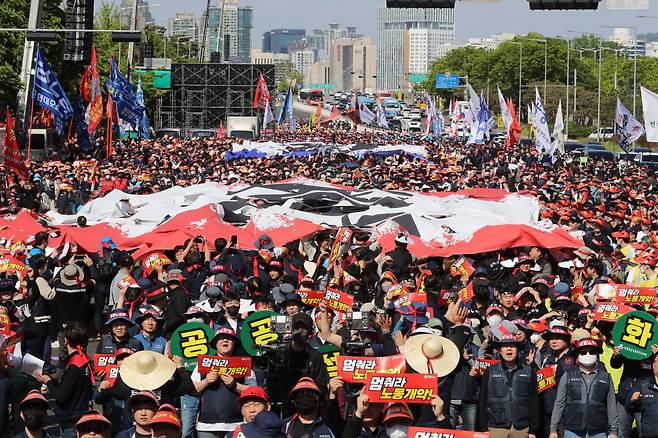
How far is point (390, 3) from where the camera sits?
15297 millimetres

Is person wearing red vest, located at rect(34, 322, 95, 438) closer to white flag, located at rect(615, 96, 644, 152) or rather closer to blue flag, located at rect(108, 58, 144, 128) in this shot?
white flag, located at rect(615, 96, 644, 152)

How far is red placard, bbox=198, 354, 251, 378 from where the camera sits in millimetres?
9805

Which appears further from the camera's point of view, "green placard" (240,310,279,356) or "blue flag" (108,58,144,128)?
"blue flag" (108,58,144,128)

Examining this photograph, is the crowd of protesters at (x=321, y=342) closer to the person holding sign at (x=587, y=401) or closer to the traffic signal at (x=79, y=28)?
the person holding sign at (x=587, y=401)

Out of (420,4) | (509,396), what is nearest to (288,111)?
(420,4)

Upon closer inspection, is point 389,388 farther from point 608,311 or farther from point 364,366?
point 608,311

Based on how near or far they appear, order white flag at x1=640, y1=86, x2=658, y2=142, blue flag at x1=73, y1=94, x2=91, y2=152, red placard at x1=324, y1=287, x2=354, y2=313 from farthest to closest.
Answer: blue flag at x1=73, y1=94, x2=91, y2=152 < white flag at x1=640, y1=86, x2=658, y2=142 < red placard at x1=324, y1=287, x2=354, y2=313

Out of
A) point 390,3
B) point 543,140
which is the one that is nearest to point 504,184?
point 543,140

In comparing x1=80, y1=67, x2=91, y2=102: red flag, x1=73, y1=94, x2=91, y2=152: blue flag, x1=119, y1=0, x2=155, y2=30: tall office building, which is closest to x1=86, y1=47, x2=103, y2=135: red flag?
x1=73, y1=94, x2=91, y2=152: blue flag

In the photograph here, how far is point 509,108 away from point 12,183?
19.5m

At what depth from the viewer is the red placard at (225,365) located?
32.2ft

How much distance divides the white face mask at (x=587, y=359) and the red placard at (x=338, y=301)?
109 inches

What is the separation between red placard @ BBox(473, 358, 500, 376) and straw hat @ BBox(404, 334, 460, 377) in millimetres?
837

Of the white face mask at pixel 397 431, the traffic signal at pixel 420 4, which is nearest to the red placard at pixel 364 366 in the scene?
the white face mask at pixel 397 431
